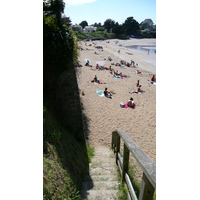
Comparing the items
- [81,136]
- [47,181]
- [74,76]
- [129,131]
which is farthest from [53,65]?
[129,131]

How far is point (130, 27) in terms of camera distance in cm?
7050

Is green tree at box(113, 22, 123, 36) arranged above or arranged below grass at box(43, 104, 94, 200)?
above

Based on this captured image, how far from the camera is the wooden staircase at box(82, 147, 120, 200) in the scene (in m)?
2.55

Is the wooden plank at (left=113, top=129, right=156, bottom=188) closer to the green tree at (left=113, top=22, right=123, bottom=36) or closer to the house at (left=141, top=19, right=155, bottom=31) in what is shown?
the house at (left=141, top=19, right=155, bottom=31)

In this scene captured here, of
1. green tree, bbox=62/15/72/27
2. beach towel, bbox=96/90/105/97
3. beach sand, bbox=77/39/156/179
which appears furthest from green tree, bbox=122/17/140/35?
green tree, bbox=62/15/72/27

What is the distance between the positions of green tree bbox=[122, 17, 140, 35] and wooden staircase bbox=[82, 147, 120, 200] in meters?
72.3

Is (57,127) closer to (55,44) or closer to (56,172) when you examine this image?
(56,172)

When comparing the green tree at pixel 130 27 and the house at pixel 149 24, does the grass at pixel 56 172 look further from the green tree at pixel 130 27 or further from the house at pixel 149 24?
the green tree at pixel 130 27

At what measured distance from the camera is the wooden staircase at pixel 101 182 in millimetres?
2555

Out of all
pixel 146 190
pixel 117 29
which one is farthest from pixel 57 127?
pixel 117 29

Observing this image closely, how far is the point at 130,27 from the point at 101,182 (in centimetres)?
7465

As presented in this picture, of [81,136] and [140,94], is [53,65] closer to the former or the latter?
[81,136]

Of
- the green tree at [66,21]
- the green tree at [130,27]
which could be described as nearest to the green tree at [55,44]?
the green tree at [66,21]
